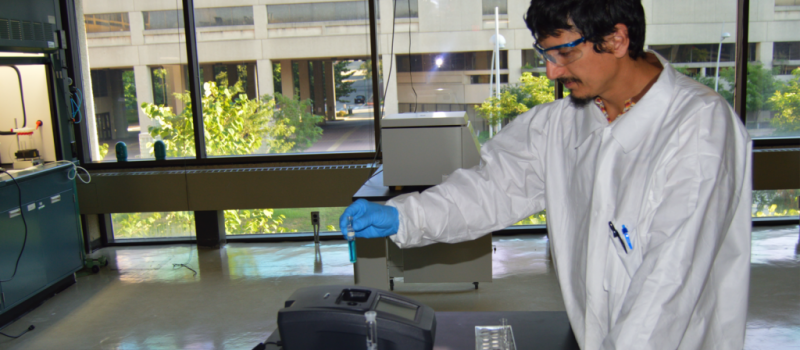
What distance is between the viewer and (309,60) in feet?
13.1

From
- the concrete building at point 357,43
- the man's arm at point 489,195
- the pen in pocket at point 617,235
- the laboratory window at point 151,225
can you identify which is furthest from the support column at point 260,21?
the pen in pocket at point 617,235

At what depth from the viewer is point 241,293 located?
3.28 m

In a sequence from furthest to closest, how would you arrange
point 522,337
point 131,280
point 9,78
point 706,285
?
1. point 131,280
2. point 9,78
3. point 522,337
4. point 706,285

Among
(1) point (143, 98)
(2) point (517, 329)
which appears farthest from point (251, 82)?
(2) point (517, 329)

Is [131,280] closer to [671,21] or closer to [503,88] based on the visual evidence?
[503,88]

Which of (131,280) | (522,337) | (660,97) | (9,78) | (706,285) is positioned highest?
(9,78)

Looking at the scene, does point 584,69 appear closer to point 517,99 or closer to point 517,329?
point 517,329

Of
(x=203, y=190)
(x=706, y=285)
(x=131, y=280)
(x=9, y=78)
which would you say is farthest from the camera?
(x=203, y=190)

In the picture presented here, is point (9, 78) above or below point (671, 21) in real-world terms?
below

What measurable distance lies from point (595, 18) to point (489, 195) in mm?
531

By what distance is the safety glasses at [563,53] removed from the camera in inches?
40.4

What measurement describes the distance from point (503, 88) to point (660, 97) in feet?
9.94

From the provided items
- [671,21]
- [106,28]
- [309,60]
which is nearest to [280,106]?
[309,60]

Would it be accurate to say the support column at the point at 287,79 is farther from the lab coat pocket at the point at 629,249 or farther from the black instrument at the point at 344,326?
the lab coat pocket at the point at 629,249
